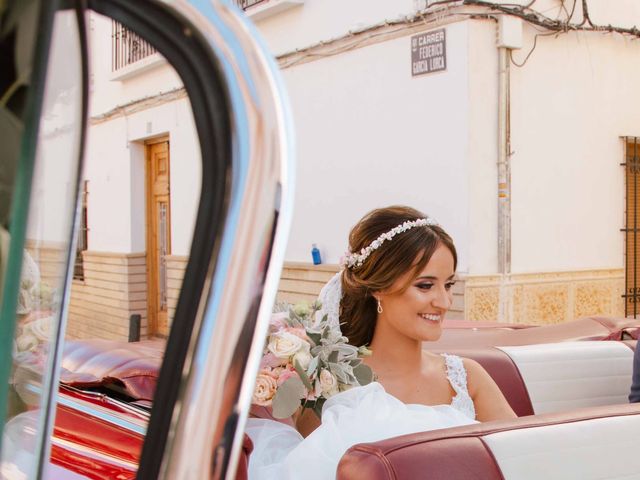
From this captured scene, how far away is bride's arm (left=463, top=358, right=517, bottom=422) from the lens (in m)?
2.48

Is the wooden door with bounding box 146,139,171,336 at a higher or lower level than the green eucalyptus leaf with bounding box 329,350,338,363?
higher

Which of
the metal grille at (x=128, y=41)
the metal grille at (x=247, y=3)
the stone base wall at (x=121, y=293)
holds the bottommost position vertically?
the stone base wall at (x=121, y=293)

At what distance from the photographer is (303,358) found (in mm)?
2021

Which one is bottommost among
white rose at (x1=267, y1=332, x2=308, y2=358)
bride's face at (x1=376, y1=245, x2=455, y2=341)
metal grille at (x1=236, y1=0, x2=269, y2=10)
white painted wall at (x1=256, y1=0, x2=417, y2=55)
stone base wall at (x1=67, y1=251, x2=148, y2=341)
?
stone base wall at (x1=67, y1=251, x2=148, y2=341)

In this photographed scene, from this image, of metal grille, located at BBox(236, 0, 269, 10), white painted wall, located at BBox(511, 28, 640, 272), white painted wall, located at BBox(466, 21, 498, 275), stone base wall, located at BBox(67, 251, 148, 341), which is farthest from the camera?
stone base wall, located at BBox(67, 251, 148, 341)

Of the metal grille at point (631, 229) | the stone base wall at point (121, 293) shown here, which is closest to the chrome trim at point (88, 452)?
the metal grille at point (631, 229)

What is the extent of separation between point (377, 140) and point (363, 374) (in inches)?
190

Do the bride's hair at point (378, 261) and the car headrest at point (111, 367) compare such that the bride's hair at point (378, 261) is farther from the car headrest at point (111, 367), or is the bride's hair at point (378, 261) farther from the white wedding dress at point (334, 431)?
the car headrest at point (111, 367)

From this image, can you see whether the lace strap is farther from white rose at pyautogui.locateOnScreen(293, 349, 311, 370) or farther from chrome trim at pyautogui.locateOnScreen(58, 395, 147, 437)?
chrome trim at pyautogui.locateOnScreen(58, 395, 147, 437)

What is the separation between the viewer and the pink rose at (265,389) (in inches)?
76.2

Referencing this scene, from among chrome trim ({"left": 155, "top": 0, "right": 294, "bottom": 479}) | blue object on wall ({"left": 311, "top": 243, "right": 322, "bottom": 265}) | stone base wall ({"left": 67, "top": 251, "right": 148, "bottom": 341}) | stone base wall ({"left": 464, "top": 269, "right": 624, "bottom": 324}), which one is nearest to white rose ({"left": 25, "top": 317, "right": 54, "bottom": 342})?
chrome trim ({"left": 155, "top": 0, "right": 294, "bottom": 479})

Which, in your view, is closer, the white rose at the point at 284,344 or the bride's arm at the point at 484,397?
the white rose at the point at 284,344

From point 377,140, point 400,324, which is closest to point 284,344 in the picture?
point 400,324

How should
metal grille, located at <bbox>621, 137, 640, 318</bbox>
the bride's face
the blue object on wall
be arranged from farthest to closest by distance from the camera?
the blue object on wall < metal grille, located at <bbox>621, 137, 640, 318</bbox> < the bride's face
